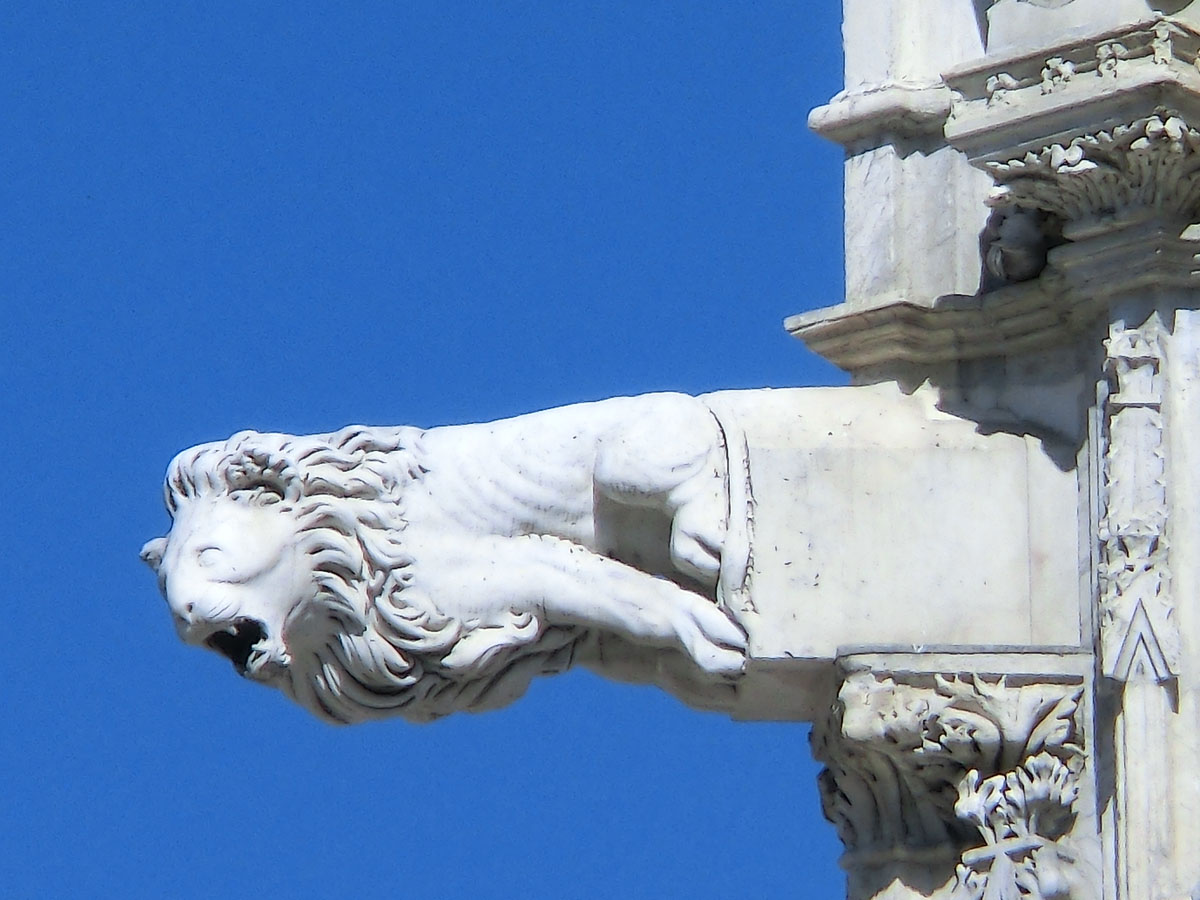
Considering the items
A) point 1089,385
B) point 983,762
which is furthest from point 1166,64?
point 983,762

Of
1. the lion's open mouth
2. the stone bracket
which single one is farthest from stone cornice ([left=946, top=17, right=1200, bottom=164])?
the lion's open mouth

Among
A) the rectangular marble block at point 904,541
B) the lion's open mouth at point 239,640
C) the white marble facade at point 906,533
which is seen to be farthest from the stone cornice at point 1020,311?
the lion's open mouth at point 239,640

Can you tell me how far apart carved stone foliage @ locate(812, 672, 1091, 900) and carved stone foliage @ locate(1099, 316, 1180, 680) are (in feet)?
0.83

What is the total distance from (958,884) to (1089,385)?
3.57 feet

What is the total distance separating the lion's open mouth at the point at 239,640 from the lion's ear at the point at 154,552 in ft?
0.74

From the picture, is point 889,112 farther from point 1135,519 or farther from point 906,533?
point 1135,519

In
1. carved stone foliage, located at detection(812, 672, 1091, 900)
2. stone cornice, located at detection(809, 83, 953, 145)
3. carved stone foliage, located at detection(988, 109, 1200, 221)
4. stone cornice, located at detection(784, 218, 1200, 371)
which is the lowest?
carved stone foliage, located at detection(812, 672, 1091, 900)

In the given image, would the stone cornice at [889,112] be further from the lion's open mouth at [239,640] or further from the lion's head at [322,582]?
the lion's open mouth at [239,640]

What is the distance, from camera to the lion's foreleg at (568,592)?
1026cm

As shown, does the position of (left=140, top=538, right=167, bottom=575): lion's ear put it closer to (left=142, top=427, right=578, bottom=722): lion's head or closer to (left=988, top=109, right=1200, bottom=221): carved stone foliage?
(left=142, top=427, right=578, bottom=722): lion's head

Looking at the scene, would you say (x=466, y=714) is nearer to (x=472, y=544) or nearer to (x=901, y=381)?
(x=472, y=544)

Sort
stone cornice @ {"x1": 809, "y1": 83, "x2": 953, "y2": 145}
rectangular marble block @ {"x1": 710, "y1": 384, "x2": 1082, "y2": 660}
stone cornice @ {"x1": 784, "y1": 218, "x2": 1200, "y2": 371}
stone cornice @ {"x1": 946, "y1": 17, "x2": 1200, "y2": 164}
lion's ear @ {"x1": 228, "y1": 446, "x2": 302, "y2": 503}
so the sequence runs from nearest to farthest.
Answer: stone cornice @ {"x1": 946, "y1": 17, "x2": 1200, "y2": 164}
stone cornice @ {"x1": 784, "y1": 218, "x2": 1200, "y2": 371}
rectangular marble block @ {"x1": 710, "y1": 384, "x2": 1082, "y2": 660}
lion's ear @ {"x1": 228, "y1": 446, "x2": 302, "y2": 503}
stone cornice @ {"x1": 809, "y1": 83, "x2": 953, "y2": 145}

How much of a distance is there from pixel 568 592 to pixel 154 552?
0.92m

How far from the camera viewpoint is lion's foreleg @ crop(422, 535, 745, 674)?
33.7ft
